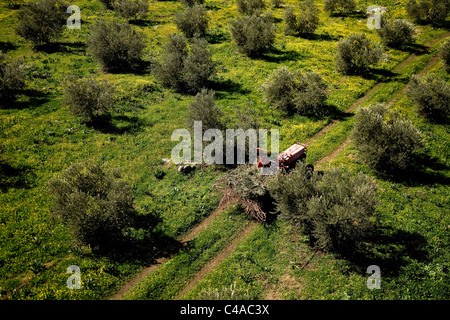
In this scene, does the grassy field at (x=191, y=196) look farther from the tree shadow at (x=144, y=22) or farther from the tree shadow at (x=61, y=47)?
the tree shadow at (x=144, y=22)

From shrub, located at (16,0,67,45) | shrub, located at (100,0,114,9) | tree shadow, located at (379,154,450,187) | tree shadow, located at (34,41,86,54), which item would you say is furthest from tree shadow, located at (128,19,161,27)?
tree shadow, located at (379,154,450,187)

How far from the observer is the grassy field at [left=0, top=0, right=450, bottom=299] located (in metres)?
16.2

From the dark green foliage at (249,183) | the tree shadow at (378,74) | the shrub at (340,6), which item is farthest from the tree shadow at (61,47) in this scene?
the shrub at (340,6)

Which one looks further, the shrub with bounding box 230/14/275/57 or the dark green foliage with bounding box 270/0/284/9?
the dark green foliage with bounding box 270/0/284/9

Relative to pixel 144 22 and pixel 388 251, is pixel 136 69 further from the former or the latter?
pixel 388 251

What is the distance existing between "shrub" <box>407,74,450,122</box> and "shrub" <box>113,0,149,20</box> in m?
53.4

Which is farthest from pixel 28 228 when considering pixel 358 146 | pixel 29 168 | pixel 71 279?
pixel 358 146

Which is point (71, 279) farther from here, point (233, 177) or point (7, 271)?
point (233, 177)

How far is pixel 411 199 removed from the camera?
21.0 metres

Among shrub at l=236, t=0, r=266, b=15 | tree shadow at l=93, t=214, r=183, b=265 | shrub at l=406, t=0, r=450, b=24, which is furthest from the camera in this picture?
shrub at l=236, t=0, r=266, b=15

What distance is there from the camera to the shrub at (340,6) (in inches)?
2246

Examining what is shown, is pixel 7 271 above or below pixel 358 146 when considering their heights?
below

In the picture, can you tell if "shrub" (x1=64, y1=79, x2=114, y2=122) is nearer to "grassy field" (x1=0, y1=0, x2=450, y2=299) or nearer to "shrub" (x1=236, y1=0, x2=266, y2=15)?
"grassy field" (x1=0, y1=0, x2=450, y2=299)

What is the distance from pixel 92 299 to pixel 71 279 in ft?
6.24
